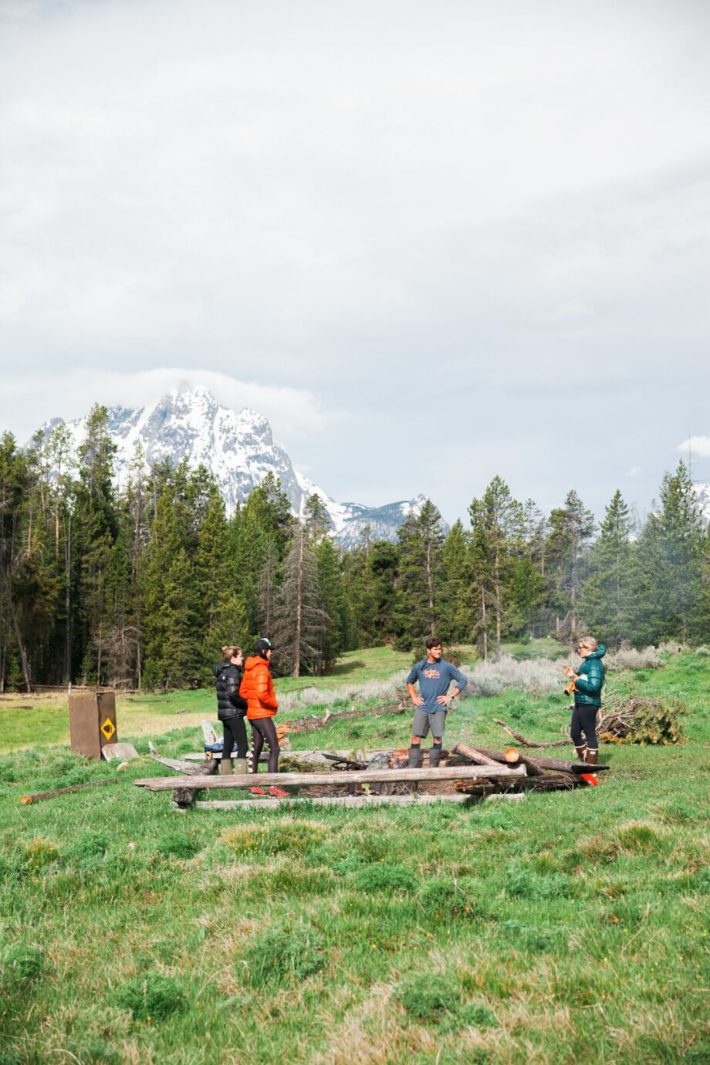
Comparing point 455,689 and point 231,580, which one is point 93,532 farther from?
A: point 455,689

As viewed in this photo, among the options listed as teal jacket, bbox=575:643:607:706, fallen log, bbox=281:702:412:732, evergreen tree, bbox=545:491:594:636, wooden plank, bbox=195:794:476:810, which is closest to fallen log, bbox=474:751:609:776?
wooden plank, bbox=195:794:476:810

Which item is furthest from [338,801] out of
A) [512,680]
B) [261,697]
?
[512,680]

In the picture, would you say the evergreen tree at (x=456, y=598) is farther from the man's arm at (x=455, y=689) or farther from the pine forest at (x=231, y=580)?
the man's arm at (x=455, y=689)

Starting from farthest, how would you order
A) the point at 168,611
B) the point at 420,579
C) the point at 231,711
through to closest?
the point at 420,579 → the point at 168,611 → the point at 231,711

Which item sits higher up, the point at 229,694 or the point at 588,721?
the point at 229,694

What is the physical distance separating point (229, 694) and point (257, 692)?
209 centimetres

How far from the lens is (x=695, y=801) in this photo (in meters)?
9.80

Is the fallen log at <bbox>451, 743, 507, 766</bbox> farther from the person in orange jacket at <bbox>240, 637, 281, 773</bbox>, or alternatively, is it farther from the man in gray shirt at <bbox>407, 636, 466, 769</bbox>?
the person in orange jacket at <bbox>240, 637, 281, 773</bbox>

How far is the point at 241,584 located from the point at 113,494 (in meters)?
19.3

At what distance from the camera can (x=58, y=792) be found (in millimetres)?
15430

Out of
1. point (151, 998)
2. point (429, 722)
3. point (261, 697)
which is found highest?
point (261, 697)

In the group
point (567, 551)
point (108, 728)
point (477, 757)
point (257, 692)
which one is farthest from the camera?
point (567, 551)

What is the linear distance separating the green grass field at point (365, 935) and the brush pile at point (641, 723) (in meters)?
6.74

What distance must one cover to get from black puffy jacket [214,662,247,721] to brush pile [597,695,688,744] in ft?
27.5
